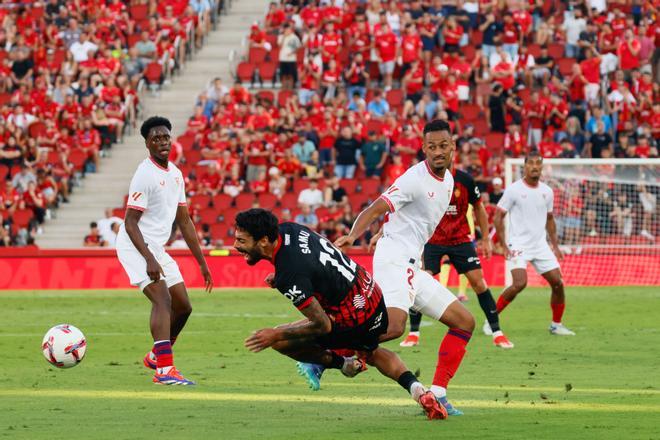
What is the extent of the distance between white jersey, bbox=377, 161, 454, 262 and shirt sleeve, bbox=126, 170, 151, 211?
8.17 ft

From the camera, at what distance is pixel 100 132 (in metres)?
34.6

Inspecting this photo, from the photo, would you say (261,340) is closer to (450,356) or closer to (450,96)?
(450,356)

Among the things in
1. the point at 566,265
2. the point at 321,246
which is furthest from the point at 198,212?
the point at 321,246

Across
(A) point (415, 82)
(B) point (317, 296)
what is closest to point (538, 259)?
(B) point (317, 296)

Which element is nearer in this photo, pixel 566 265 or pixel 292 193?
pixel 566 265

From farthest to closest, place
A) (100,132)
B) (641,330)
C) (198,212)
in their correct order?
1. (100,132)
2. (198,212)
3. (641,330)

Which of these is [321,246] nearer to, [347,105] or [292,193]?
[292,193]

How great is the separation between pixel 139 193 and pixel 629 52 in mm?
21884

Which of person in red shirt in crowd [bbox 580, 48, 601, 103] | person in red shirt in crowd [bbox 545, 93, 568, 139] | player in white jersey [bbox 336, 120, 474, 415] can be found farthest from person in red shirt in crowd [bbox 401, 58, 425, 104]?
player in white jersey [bbox 336, 120, 474, 415]

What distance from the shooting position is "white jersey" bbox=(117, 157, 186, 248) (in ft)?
39.1

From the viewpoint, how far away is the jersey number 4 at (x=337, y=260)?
8984mm

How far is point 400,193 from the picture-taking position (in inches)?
415

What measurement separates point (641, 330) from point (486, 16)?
16426 mm

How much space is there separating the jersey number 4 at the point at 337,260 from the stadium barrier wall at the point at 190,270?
54.7 ft
